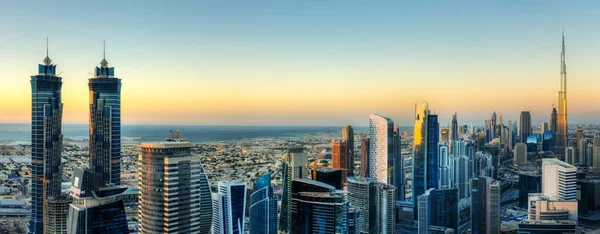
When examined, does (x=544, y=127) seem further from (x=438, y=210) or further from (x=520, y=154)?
(x=438, y=210)

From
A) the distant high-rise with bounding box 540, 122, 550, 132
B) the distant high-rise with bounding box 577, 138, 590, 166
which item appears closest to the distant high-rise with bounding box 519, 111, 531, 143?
the distant high-rise with bounding box 540, 122, 550, 132

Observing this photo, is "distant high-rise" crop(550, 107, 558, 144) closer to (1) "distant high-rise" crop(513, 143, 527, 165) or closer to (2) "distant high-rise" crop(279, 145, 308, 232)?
(1) "distant high-rise" crop(513, 143, 527, 165)

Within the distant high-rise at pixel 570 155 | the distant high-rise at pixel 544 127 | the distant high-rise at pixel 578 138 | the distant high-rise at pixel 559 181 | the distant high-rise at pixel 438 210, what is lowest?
the distant high-rise at pixel 438 210

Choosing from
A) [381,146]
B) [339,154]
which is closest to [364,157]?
[381,146]

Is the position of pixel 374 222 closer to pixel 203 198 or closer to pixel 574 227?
pixel 574 227

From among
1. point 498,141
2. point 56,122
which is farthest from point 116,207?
point 498,141

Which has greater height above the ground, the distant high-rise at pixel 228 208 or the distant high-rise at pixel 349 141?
the distant high-rise at pixel 349 141

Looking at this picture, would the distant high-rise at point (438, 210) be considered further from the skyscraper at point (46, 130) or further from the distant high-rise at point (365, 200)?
the skyscraper at point (46, 130)

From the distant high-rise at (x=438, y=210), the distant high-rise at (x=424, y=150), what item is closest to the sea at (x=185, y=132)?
the distant high-rise at (x=424, y=150)
